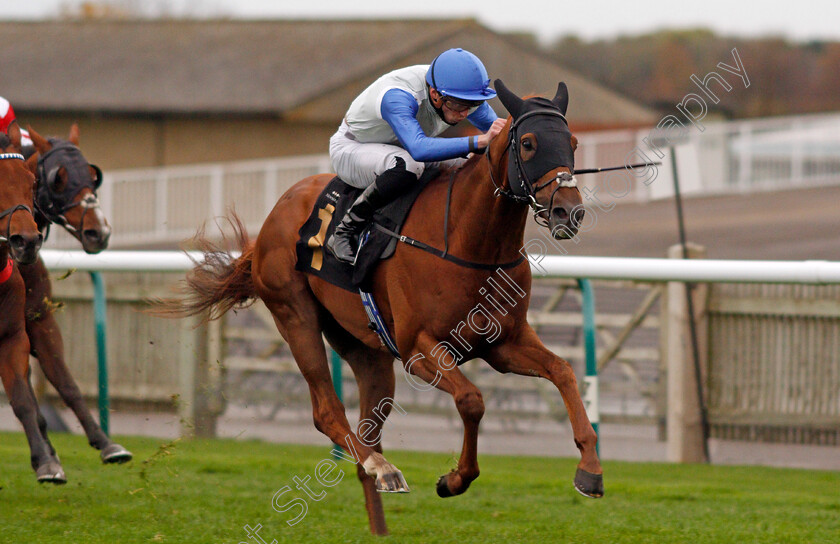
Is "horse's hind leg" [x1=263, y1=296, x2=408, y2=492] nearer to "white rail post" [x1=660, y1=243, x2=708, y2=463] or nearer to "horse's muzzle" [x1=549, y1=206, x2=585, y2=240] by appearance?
"horse's muzzle" [x1=549, y1=206, x2=585, y2=240]

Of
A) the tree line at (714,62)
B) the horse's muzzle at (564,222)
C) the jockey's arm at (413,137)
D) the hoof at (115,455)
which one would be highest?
the tree line at (714,62)

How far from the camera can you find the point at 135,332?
24.6 feet

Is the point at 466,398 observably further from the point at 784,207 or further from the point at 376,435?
the point at 784,207

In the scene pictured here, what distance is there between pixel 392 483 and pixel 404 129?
49.0 inches

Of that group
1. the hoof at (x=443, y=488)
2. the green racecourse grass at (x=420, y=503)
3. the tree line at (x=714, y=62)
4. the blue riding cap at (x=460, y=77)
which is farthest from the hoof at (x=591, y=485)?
the tree line at (x=714, y=62)

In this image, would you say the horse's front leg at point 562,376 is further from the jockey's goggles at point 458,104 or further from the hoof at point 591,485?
the jockey's goggles at point 458,104

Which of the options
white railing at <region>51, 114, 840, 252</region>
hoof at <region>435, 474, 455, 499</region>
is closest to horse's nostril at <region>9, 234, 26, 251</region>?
hoof at <region>435, 474, 455, 499</region>

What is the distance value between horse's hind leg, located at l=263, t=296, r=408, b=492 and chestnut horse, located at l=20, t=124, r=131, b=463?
1.10 meters

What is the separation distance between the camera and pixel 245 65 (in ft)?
70.6

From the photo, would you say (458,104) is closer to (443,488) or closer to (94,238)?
(443,488)

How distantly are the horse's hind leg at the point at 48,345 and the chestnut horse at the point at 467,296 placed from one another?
4.09 feet

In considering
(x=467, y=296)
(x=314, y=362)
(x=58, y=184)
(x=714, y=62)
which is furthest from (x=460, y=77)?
(x=714, y=62)

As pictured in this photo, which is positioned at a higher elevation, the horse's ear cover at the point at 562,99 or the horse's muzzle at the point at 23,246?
the horse's ear cover at the point at 562,99

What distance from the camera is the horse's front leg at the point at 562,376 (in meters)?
3.48
